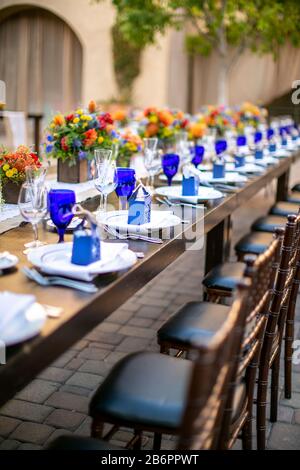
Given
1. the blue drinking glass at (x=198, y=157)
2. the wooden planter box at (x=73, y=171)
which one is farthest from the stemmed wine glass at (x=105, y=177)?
the blue drinking glass at (x=198, y=157)

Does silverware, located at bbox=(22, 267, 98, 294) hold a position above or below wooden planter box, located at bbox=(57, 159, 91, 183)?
below

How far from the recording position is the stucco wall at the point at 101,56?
1227 cm

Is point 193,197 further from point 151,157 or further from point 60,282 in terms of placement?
point 60,282

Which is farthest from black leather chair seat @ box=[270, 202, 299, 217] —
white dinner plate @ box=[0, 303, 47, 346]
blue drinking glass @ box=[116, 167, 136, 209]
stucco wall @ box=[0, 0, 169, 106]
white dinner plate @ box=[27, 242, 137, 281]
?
stucco wall @ box=[0, 0, 169, 106]

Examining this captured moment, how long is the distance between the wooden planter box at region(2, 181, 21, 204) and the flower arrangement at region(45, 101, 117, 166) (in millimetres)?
585

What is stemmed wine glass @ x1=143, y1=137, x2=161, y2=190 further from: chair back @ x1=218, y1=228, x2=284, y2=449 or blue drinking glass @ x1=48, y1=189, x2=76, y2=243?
chair back @ x1=218, y1=228, x2=284, y2=449

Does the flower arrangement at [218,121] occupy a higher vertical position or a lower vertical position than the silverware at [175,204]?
higher

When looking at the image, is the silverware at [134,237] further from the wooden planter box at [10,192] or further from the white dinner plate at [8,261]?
the wooden planter box at [10,192]

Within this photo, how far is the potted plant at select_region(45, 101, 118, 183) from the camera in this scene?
10.1 ft

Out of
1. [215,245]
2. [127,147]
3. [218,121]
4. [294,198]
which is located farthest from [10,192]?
[218,121]

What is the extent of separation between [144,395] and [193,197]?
1275mm

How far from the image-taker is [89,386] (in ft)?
9.11

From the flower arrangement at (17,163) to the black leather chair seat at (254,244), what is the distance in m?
1.46
